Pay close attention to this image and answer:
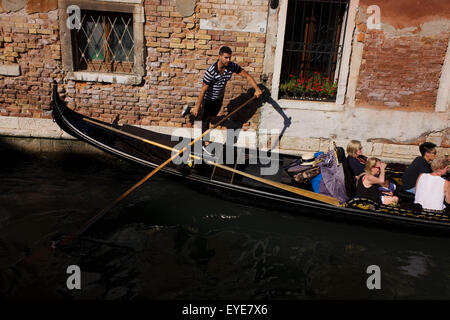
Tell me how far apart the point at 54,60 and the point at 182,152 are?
2.77 meters

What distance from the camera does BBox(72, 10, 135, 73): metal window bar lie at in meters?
5.38

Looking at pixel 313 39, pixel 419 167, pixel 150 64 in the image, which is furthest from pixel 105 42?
pixel 419 167

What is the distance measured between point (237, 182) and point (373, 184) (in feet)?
4.52

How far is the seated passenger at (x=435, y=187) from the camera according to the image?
11.1 ft

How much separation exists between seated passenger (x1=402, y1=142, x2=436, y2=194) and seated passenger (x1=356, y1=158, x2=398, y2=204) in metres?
0.33

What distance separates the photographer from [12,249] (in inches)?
127

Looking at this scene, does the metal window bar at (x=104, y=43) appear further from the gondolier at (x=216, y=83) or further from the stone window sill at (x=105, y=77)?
the gondolier at (x=216, y=83)

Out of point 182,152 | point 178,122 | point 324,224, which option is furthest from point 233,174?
point 178,122

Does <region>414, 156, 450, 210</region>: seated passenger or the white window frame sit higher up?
the white window frame

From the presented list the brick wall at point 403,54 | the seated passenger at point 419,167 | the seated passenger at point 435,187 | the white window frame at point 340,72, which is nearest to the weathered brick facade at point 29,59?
the white window frame at point 340,72

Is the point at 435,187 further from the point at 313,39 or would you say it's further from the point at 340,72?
the point at 313,39

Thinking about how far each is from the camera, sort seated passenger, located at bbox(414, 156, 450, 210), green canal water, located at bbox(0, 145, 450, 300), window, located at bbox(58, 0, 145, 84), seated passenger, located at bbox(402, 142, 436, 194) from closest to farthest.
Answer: green canal water, located at bbox(0, 145, 450, 300) → seated passenger, located at bbox(414, 156, 450, 210) → seated passenger, located at bbox(402, 142, 436, 194) → window, located at bbox(58, 0, 145, 84)

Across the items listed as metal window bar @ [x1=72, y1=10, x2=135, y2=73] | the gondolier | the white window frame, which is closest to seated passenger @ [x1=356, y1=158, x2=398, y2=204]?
the gondolier

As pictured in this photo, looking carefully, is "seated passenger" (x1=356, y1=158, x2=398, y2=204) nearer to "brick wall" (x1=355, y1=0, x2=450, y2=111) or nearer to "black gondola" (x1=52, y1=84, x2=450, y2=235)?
"black gondola" (x1=52, y1=84, x2=450, y2=235)
